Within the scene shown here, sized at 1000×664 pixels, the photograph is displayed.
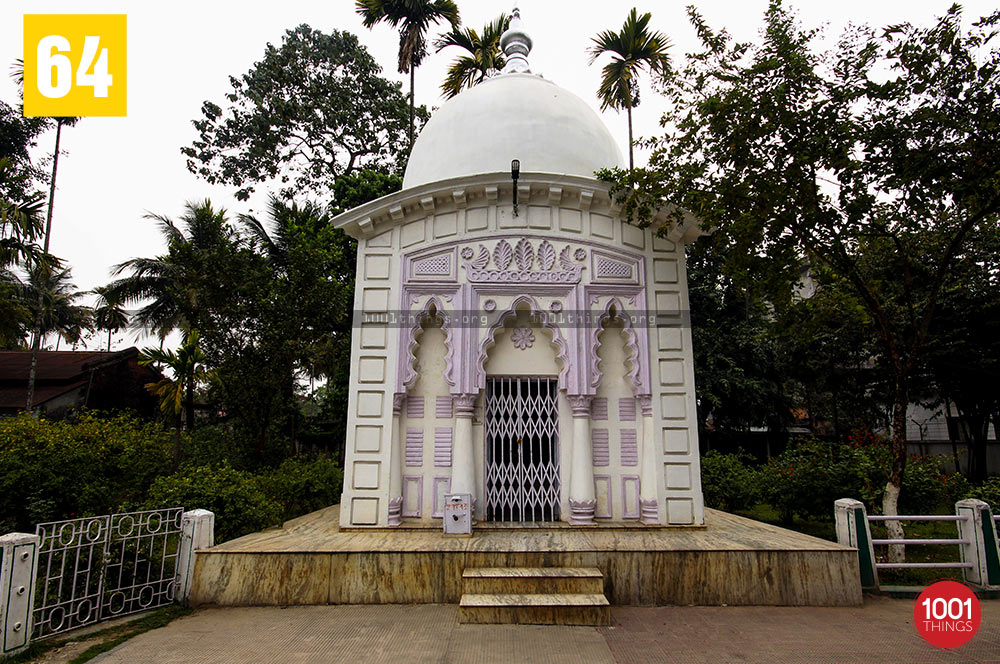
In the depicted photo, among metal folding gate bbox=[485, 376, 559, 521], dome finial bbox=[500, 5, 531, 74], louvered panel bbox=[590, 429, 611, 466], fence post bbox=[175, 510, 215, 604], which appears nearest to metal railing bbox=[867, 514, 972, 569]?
louvered panel bbox=[590, 429, 611, 466]

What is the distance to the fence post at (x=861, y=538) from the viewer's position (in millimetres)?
6691

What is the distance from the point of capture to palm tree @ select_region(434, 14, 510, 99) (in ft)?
64.6

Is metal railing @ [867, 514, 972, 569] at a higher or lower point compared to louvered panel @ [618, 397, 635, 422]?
lower

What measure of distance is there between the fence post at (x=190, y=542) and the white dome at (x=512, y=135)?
636 cm

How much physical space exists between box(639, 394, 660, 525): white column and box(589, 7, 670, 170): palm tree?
42.4 ft

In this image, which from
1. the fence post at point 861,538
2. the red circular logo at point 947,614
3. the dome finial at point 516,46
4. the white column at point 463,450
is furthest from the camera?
the dome finial at point 516,46

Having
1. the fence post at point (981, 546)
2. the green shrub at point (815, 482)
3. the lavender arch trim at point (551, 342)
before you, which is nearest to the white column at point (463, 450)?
the lavender arch trim at point (551, 342)

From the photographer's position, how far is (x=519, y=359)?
874 centimetres

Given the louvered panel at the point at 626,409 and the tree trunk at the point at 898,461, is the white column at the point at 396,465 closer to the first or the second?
the louvered panel at the point at 626,409

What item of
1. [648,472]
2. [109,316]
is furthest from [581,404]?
[109,316]

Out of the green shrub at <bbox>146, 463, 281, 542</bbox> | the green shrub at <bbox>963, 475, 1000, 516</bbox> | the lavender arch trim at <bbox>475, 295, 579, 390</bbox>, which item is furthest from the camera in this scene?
the green shrub at <bbox>963, 475, 1000, 516</bbox>

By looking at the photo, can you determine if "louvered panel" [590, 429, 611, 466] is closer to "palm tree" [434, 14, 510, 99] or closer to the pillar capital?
the pillar capital

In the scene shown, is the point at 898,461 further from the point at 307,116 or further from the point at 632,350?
the point at 307,116

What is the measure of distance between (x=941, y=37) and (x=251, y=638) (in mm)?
10019
